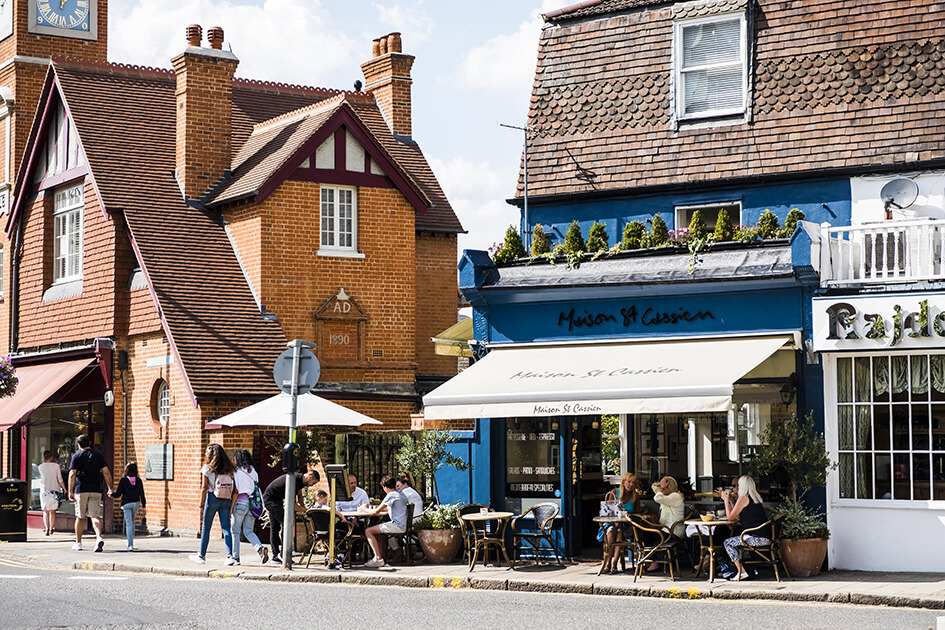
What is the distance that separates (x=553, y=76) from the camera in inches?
824

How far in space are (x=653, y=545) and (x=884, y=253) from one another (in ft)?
14.9

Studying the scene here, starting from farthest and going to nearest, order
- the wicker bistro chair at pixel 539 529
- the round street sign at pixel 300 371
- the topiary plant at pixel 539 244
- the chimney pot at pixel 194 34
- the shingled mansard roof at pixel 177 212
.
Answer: the chimney pot at pixel 194 34 → the shingled mansard roof at pixel 177 212 → the topiary plant at pixel 539 244 → the wicker bistro chair at pixel 539 529 → the round street sign at pixel 300 371

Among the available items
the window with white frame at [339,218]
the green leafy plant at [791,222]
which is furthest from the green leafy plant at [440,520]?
the window with white frame at [339,218]

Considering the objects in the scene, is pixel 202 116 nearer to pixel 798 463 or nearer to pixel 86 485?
pixel 86 485

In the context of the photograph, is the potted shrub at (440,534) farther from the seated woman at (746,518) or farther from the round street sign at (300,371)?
the seated woman at (746,518)

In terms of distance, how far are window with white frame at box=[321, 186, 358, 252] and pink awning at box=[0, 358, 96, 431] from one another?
506cm

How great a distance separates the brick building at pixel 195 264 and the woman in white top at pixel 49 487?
94 cm

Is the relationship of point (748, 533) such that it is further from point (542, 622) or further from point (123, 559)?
point (123, 559)

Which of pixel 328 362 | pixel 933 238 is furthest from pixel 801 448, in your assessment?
pixel 328 362

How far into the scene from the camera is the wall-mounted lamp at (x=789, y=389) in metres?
17.5

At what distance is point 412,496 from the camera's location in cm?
1805

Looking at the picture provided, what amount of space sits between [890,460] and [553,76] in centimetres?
800

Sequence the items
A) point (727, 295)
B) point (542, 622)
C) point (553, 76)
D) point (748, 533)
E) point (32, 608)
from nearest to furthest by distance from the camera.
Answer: point (542, 622) → point (32, 608) → point (748, 533) → point (727, 295) → point (553, 76)

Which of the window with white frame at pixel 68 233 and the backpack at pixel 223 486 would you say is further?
the window with white frame at pixel 68 233
